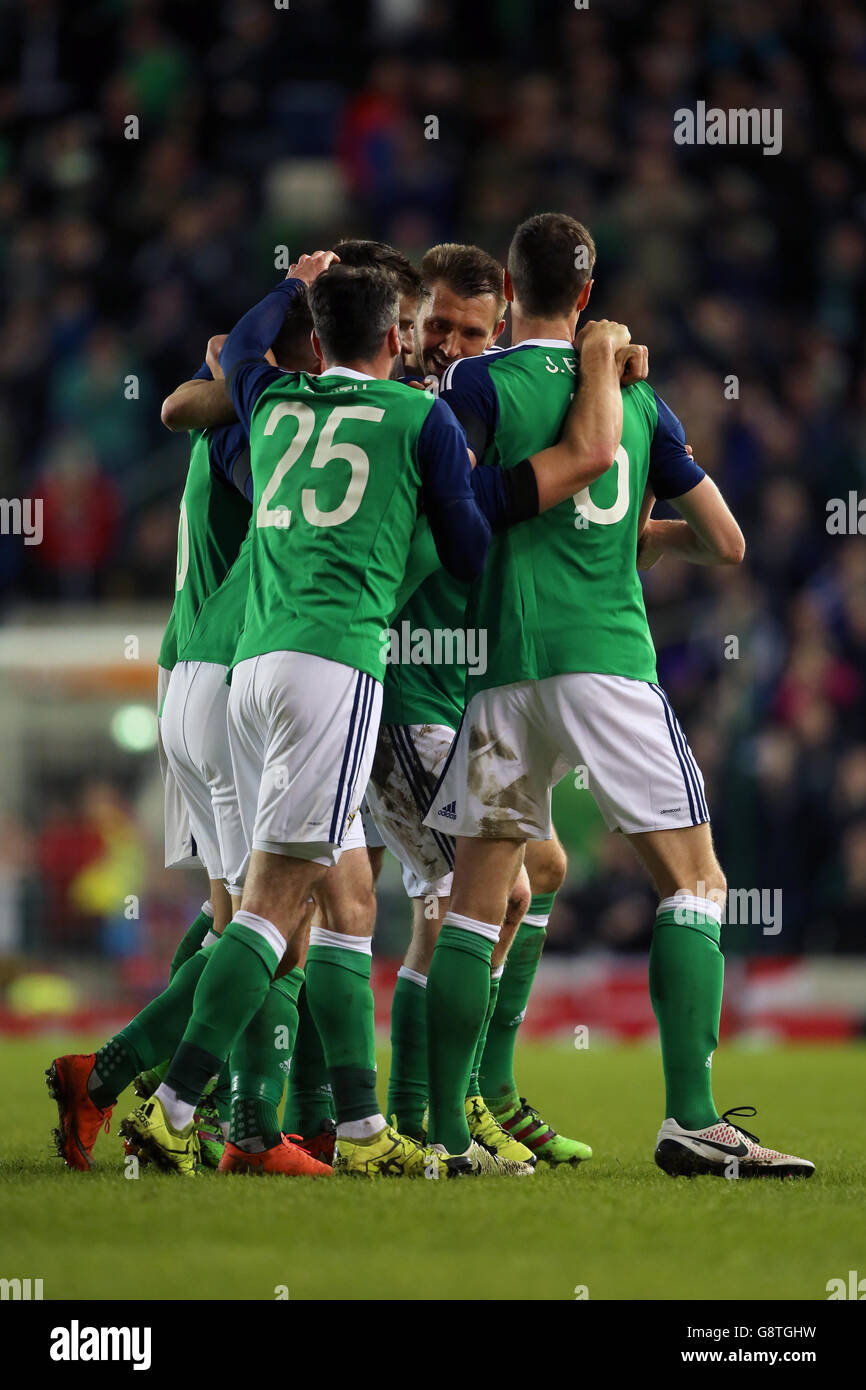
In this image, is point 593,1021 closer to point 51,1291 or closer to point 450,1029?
point 450,1029

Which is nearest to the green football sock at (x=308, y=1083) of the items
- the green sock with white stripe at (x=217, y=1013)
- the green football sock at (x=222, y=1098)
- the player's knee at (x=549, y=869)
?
the green football sock at (x=222, y=1098)

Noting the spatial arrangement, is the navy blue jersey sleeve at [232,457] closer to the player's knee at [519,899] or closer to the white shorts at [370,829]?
the white shorts at [370,829]

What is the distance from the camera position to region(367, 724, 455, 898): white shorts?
4.65m

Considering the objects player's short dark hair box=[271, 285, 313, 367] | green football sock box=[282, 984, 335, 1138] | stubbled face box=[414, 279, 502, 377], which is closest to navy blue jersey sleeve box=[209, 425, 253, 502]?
player's short dark hair box=[271, 285, 313, 367]

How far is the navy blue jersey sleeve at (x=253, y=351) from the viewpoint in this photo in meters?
4.27

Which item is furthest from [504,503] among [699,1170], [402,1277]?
[402,1277]

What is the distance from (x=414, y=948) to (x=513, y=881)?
1.86ft

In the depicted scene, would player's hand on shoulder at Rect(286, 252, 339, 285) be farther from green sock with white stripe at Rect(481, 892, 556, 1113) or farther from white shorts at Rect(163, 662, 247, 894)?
green sock with white stripe at Rect(481, 892, 556, 1113)

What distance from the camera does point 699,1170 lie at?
162 inches

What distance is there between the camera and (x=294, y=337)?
186 inches

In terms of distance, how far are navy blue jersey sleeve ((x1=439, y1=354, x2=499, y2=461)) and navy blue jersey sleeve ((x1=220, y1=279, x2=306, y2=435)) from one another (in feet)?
1.39

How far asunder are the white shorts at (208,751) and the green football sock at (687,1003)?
1067 mm

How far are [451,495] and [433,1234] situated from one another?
5.35 ft

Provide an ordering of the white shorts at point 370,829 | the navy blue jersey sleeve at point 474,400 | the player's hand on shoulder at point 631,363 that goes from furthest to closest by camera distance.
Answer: the white shorts at point 370,829 < the player's hand on shoulder at point 631,363 < the navy blue jersey sleeve at point 474,400
